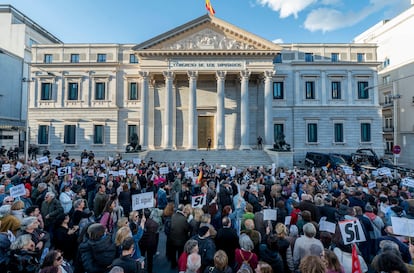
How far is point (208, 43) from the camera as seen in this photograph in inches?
1187

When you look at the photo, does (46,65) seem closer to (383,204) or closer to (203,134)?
(203,134)

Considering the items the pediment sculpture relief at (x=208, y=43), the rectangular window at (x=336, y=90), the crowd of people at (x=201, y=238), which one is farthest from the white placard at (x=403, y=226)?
the rectangular window at (x=336, y=90)

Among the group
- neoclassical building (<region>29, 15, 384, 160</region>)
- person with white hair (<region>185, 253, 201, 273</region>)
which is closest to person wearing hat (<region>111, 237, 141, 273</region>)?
person with white hair (<region>185, 253, 201, 273</region>)

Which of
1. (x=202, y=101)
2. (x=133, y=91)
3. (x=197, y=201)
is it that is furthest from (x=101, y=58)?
(x=197, y=201)

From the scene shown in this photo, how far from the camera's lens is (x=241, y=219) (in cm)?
674

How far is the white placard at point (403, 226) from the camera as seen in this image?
479 centimetres

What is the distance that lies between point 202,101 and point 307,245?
96.9 feet

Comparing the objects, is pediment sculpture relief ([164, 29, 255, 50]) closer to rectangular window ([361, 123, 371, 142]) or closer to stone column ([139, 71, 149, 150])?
stone column ([139, 71, 149, 150])

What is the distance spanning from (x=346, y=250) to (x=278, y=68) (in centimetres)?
3207

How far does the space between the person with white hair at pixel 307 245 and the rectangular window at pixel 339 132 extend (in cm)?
3250

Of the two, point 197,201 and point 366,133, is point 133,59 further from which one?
point 366,133

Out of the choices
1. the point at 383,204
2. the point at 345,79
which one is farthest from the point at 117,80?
the point at 383,204

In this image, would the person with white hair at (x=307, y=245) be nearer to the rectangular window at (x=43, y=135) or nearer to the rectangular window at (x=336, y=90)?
the rectangular window at (x=336, y=90)

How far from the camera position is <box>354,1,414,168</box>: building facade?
35.6 meters
